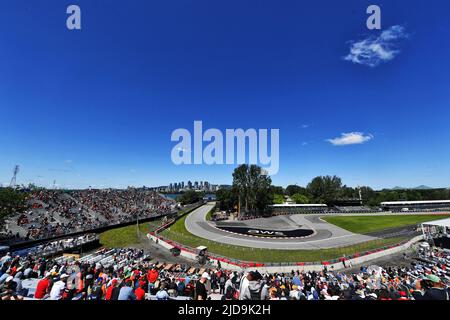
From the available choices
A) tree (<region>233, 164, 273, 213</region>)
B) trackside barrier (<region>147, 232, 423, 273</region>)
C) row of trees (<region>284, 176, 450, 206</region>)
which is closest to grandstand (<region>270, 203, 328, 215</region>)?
tree (<region>233, 164, 273, 213</region>)

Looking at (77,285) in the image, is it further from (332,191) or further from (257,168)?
(332,191)

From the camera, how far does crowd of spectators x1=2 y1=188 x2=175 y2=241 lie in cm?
2531

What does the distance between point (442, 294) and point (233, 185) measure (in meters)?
55.0

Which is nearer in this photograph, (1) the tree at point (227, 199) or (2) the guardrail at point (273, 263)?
(2) the guardrail at point (273, 263)

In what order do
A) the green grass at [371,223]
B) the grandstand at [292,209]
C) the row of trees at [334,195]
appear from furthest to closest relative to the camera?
the row of trees at [334,195] → the grandstand at [292,209] → the green grass at [371,223]

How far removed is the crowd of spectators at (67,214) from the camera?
25309 mm

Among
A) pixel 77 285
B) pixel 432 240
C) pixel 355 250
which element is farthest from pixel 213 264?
pixel 432 240

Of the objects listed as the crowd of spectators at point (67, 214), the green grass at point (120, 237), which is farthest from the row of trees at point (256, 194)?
the green grass at point (120, 237)

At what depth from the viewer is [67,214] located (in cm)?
3397

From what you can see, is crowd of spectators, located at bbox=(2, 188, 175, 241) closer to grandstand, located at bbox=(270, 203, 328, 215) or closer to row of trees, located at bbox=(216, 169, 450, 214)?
row of trees, located at bbox=(216, 169, 450, 214)

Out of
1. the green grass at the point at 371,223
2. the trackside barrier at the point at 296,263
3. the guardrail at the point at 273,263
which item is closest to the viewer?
the trackside barrier at the point at 296,263

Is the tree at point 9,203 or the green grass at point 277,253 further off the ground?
the tree at point 9,203

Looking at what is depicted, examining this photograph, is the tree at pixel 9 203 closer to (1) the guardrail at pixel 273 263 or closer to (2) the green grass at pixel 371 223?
(1) the guardrail at pixel 273 263
